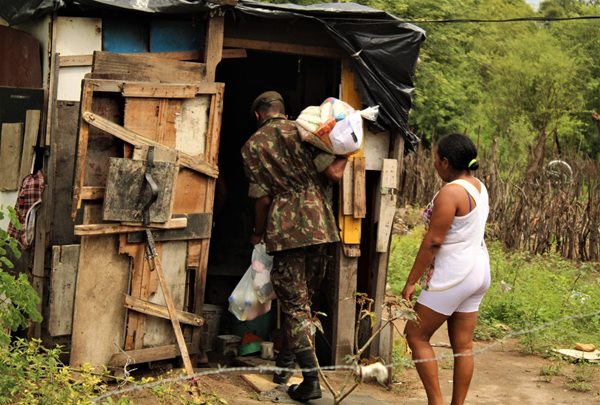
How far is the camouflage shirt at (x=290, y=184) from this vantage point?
695 centimetres

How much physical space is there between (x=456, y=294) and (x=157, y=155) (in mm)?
2307

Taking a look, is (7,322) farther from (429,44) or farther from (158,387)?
(429,44)

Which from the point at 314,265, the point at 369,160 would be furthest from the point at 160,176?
the point at 369,160

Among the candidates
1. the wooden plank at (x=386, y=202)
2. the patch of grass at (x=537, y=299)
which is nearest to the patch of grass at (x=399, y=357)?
the wooden plank at (x=386, y=202)

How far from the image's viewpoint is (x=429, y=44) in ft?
85.9

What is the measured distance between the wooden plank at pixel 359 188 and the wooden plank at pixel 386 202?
0.18m

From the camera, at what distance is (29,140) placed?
740cm

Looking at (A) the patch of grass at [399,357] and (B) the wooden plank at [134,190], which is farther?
(A) the patch of grass at [399,357]

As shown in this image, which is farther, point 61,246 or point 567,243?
point 567,243

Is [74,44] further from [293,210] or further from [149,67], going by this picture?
[293,210]

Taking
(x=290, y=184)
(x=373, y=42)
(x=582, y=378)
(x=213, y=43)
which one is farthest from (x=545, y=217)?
(x=213, y=43)

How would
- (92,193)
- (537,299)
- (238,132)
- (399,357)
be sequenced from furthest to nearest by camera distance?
1. (537,299)
2. (238,132)
3. (399,357)
4. (92,193)

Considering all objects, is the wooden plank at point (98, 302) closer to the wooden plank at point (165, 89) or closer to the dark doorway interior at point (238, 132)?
the wooden plank at point (165, 89)

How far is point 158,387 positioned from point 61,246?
1542 millimetres
